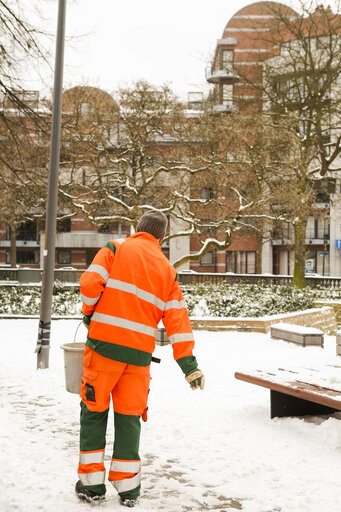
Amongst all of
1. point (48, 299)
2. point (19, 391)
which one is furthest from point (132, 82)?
point (19, 391)

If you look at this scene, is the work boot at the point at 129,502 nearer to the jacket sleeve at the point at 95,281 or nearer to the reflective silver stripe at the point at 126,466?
the reflective silver stripe at the point at 126,466

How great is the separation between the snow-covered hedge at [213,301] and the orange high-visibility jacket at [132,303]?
10.9 m

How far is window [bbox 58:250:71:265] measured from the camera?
50906mm

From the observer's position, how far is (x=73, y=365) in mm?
6645

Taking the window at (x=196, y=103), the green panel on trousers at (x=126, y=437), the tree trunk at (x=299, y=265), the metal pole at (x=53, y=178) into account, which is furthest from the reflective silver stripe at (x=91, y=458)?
the window at (x=196, y=103)

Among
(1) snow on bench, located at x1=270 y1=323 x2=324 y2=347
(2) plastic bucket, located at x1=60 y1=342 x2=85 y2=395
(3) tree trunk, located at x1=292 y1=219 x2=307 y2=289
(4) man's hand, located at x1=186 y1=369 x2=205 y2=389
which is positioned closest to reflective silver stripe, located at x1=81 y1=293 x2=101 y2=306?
(4) man's hand, located at x1=186 y1=369 x2=205 y2=389

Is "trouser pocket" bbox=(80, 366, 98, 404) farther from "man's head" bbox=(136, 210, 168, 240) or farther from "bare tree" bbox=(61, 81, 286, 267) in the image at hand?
"bare tree" bbox=(61, 81, 286, 267)

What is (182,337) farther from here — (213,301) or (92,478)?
(213,301)

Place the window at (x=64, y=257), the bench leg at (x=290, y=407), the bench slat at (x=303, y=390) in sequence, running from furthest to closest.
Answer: the window at (x=64, y=257) → the bench leg at (x=290, y=407) → the bench slat at (x=303, y=390)

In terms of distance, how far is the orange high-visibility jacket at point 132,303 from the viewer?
3.88 metres

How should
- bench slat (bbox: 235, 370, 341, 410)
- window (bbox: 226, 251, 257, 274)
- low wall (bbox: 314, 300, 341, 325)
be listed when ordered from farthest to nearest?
window (bbox: 226, 251, 257, 274)
low wall (bbox: 314, 300, 341, 325)
bench slat (bbox: 235, 370, 341, 410)

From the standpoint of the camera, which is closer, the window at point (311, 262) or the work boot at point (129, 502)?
the work boot at point (129, 502)

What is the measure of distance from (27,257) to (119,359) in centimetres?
5057

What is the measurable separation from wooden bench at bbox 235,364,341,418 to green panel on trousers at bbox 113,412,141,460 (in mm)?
1930
